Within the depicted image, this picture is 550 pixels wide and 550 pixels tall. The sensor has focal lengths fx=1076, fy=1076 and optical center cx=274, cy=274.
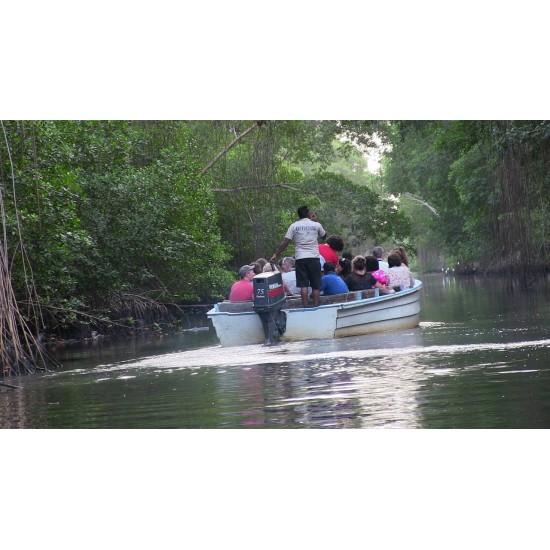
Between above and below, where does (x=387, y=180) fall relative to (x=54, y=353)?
above

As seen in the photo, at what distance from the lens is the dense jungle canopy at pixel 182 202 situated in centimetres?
1356

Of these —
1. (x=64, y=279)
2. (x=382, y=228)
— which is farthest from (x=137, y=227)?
(x=382, y=228)

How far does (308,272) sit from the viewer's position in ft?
39.9

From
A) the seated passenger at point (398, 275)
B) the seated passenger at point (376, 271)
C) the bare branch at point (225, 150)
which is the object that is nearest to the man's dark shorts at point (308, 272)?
the seated passenger at point (376, 271)

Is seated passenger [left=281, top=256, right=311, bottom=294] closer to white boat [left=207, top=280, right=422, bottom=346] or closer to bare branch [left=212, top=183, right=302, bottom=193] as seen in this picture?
white boat [left=207, top=280, right=422, bottom=346]

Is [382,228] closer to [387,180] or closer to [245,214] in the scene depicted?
[245,214]

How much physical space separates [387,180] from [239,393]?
34.7 m

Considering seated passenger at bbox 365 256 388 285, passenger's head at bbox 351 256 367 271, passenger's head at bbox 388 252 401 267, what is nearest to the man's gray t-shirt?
passenger's head at bbox 351 256 367 271

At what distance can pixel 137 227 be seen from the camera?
17875 mm

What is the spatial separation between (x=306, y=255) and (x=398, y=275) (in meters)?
1.87

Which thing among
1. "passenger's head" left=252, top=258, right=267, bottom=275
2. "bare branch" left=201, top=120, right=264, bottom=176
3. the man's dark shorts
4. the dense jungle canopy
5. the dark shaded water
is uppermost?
"bare branch" left=201, top=120, right=264, bottom=176

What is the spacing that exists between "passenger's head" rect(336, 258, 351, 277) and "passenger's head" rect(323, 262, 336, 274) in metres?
0.99

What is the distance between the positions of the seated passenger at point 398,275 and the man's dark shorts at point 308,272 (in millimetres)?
1652

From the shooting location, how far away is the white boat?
11742mm
